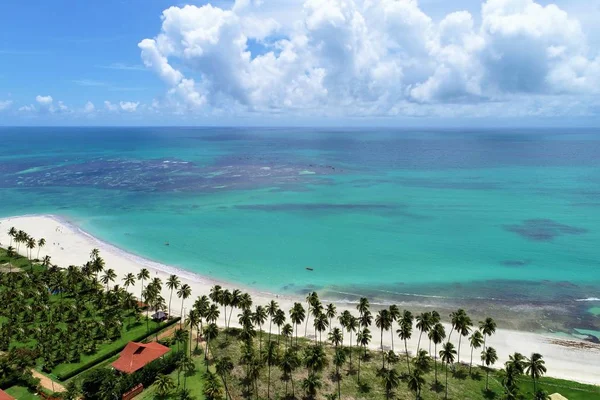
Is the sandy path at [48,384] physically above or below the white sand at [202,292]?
below

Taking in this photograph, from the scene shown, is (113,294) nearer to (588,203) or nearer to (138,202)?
(138,202)

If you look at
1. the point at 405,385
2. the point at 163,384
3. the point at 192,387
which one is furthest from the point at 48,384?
the point at 405,385

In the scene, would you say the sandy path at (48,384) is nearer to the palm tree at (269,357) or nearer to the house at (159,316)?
the house at (159,316)

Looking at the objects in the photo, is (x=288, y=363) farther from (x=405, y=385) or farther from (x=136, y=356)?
(x=136, y=356)

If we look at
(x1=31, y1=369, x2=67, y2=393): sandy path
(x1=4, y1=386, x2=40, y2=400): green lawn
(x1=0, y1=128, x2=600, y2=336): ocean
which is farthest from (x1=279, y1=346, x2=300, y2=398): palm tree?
(x1=0, y1=128, x2=600, y2=336): ocean

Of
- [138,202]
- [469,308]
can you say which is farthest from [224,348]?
[138,202]

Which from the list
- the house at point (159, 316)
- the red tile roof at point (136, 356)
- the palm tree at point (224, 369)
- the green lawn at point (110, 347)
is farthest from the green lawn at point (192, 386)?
the house at point (159, 316)
